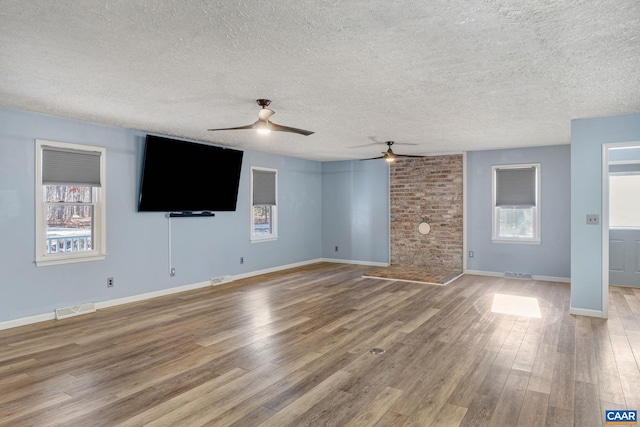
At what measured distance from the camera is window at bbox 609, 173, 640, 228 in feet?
21.2

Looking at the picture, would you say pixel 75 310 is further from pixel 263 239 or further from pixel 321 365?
pixel 263 239

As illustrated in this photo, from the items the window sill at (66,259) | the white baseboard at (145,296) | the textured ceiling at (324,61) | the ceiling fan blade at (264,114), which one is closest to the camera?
the textured ceiling at (324,61)

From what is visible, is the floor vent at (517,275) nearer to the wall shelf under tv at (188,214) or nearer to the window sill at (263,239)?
the window sill at (263,239)

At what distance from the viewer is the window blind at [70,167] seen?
187 inches

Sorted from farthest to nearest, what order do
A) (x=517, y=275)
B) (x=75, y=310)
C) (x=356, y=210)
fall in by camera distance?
(x=356, y=210), (x=517, y=275), (x=75, y=310)

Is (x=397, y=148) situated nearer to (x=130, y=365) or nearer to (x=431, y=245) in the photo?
(x=431, y=245)

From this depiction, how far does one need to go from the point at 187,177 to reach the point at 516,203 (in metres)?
6.02

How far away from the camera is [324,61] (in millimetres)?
2961

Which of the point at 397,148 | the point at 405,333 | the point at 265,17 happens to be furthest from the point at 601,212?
the point at 265,17

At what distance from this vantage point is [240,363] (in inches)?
132

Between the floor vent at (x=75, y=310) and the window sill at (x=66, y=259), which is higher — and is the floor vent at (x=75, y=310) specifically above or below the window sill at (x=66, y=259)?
below

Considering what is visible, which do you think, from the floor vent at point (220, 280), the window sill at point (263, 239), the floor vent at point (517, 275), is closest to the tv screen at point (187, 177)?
the window sill at point (263, 239)

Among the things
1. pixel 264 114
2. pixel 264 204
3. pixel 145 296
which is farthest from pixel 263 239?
pixel 264 114

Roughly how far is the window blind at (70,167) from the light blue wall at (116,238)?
0.15m
